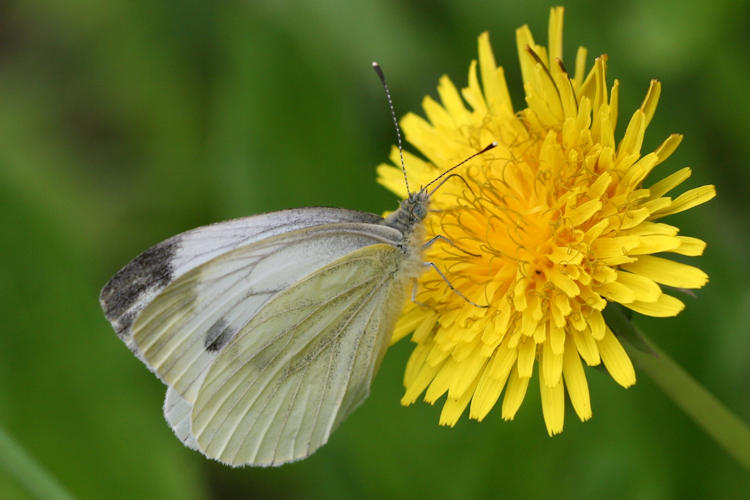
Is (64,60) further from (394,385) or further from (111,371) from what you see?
(394,385)

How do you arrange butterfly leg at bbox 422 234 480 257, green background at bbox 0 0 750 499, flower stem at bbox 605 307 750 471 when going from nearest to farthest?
flower stem at bbox 605 307 750 471 < butterfly leg at bbox 422 234 480 257 < green background at bbox 0 0 750 499

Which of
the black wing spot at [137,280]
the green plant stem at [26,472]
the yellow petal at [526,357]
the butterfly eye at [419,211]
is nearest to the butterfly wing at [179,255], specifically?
the black wing spot at [137,280]

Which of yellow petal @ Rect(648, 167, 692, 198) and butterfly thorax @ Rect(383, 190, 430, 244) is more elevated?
yellow petal @ Rect(648, 167, 692, 198)

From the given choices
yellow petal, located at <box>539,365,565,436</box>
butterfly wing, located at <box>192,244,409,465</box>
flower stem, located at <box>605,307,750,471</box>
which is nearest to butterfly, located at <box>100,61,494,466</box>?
butterfly wing, located at <box>192,244,409,465</box>

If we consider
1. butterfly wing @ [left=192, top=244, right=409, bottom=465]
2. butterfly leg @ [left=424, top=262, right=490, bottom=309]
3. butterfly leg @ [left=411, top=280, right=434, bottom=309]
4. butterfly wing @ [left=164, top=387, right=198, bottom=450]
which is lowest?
butterfly wing @ [left=164, top=387, right=198, bottom=450]

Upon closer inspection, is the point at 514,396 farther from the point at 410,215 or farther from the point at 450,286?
the point at 410,215

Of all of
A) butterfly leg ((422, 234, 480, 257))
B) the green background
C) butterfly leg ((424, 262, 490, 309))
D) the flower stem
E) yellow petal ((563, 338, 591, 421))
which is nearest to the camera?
yellow petal ((563, 338, 591, 421))

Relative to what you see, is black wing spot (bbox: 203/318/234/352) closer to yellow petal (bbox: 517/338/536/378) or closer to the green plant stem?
the green plant stem
